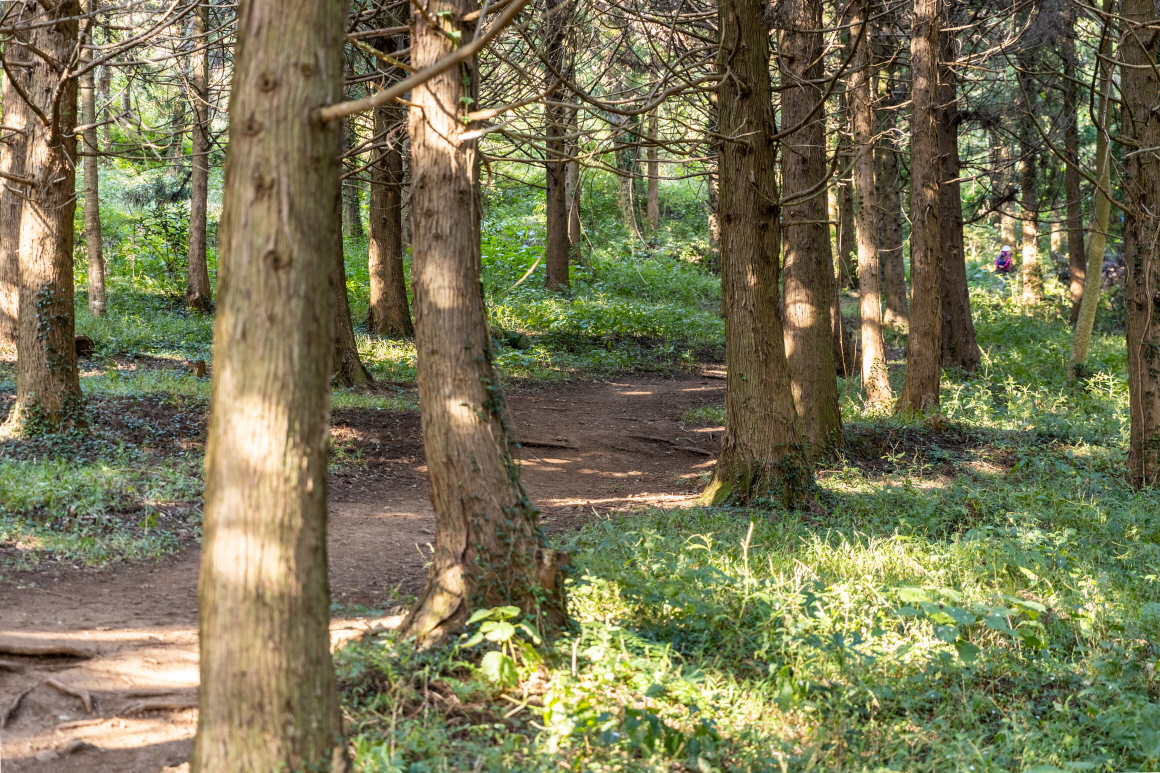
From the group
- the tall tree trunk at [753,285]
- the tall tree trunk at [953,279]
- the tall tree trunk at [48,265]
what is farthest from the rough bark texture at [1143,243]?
the tall tree trunk at [48,265]

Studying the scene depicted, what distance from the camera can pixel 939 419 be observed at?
11.9 m

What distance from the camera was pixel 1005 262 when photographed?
30.9m

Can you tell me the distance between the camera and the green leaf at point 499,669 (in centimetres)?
394

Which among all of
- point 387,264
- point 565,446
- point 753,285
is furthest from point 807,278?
point 387,264

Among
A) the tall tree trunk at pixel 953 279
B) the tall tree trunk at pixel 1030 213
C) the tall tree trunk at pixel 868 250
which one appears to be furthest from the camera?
the tall tree trunk at pixel 1030 213

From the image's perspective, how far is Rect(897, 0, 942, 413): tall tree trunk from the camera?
11859 mm

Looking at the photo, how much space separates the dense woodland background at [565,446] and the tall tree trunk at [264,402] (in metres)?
0.01

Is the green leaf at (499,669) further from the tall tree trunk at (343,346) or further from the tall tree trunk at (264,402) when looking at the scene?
the tall tree trunk at (343,346)

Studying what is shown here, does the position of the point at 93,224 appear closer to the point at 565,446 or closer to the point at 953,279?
the point at 565,446

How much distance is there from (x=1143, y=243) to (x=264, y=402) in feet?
28.5

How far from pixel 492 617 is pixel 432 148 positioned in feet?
8.06

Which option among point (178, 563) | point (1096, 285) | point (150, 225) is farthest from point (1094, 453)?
point (150, 225)

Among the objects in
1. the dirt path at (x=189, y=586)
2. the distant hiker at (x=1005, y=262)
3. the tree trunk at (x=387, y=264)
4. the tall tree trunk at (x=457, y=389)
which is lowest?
the dirt path at (x=189, y=586)

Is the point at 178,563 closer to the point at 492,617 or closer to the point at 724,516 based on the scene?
the point at 492,617
